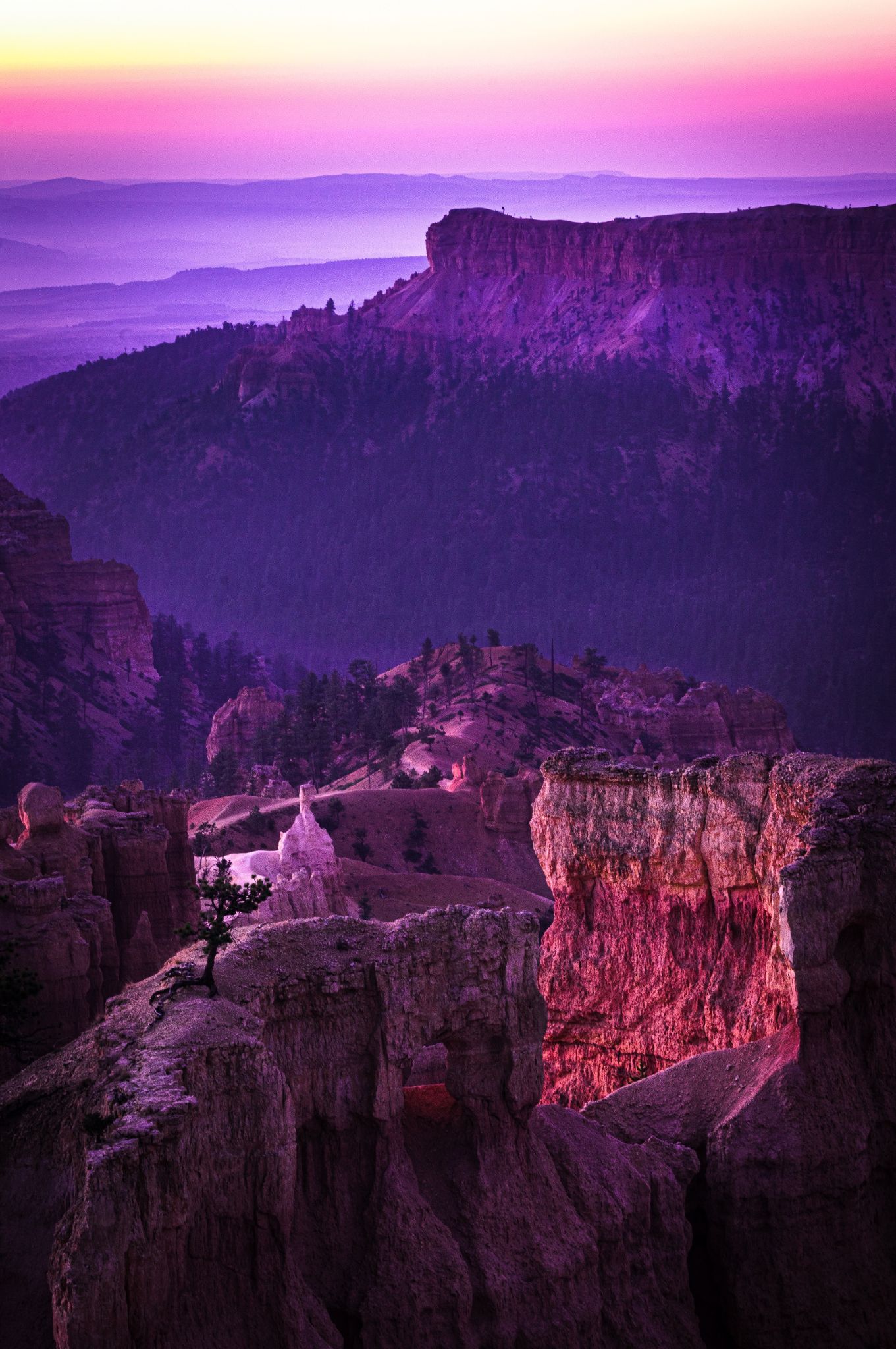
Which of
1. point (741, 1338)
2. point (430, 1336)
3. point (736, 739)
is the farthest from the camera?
point (736, 739)

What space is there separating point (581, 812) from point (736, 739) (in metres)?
65.5

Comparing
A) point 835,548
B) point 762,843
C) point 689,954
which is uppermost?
point 762,843

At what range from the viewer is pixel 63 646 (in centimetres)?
12581

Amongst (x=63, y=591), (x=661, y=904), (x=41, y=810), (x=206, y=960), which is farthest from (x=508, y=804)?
(x=63, y=591)

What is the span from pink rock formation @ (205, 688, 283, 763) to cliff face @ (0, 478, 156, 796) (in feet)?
27.7

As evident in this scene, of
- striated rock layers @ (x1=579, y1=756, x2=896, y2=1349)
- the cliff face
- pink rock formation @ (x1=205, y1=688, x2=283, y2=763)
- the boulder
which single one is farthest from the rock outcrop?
the cliff face

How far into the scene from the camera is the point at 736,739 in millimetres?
99500

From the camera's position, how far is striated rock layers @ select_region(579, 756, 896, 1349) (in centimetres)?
2794

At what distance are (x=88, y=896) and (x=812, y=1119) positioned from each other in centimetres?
1555

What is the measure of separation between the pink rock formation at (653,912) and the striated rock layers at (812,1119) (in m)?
1.68

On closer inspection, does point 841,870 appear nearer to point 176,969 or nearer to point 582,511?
point 176,969

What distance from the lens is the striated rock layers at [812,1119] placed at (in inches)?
1100

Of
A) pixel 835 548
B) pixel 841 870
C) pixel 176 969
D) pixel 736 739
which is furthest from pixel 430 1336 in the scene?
pixel 835 548

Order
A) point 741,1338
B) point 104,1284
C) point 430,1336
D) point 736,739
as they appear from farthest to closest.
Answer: point 736,739, point 741,1338, point 430,1336, point 104,1284
